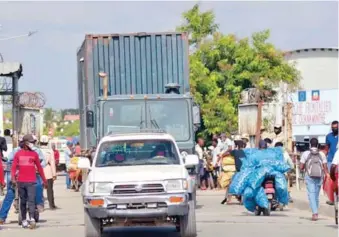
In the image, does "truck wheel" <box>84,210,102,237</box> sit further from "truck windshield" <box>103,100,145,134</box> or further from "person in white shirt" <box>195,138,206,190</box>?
"person in white shirt" <box>195,138,206,190</box>

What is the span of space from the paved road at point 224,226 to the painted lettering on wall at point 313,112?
17.9m

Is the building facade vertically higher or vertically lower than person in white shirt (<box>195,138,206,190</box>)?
higher

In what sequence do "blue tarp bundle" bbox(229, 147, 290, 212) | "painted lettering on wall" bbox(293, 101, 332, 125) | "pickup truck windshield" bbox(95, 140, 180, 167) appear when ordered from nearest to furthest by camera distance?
"pickup truck windshield" bbox(95, 140, 180, 167)
"blue tarp bundle" bbox(229, 147, 290, 212)
"painted lettering on wall" bbox(293, 101, 332, 125)

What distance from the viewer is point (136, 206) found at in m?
12.7

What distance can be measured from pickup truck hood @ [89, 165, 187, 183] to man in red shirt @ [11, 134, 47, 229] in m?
3.11

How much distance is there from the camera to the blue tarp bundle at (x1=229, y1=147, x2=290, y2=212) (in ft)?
58.7

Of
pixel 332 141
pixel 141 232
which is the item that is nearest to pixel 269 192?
pixel 332 141

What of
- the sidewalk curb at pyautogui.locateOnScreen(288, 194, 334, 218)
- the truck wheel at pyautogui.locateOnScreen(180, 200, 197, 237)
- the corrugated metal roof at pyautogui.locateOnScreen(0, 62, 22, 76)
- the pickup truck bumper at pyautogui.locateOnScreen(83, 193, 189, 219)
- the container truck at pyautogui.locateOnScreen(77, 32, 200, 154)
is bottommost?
the sidewalk curb at pyautogui.locateOnScreen(288, 194, 334, 218)

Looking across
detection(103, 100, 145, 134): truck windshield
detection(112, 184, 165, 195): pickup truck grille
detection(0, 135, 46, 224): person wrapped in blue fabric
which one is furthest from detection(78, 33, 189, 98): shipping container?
detection(112, 184, 165, 195): pickup truck grille

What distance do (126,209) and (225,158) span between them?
11.1 metres

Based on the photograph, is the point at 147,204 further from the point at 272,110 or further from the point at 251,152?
the point at 272,110

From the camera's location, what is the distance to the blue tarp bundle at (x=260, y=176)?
17906 mm

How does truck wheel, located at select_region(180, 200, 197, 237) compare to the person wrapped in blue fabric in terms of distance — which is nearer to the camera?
truck wheel, located at select_region(180, 200, 197, 237)

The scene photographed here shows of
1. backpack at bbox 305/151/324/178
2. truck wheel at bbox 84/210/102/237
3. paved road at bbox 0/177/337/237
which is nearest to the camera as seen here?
truck wheel at bbox 84/210/102/237
